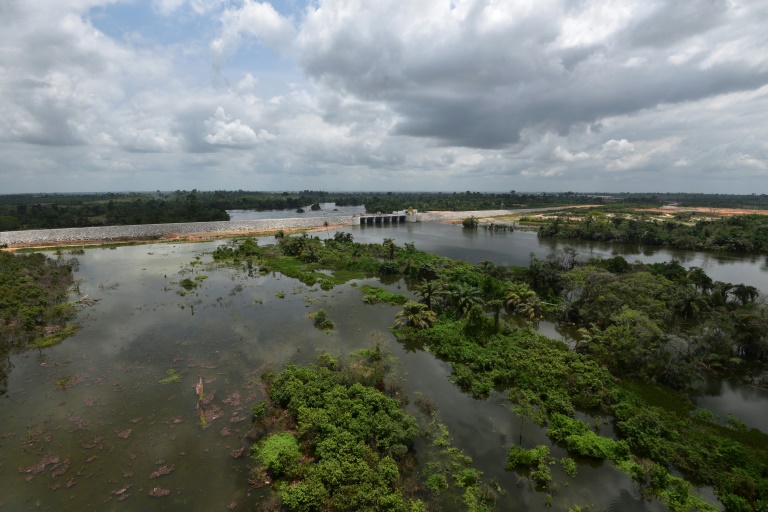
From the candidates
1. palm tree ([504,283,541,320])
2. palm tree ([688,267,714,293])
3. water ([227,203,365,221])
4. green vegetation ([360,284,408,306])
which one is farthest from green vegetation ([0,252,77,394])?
water ([227,203,365,221])

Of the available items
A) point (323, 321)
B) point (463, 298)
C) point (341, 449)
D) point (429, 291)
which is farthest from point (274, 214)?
point (341, 449)

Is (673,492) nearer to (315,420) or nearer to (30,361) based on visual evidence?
(315,420)

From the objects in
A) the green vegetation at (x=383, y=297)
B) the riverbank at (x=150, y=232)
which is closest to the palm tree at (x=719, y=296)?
the green vegetation at (x=383, y=297)

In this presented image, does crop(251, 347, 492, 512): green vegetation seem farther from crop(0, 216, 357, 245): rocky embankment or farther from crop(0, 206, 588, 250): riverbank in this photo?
crop(0, 216, 357, 245): rocky embankment

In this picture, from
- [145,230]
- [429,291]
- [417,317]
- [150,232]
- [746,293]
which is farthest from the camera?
[150,232]

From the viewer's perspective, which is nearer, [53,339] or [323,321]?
[53,339]

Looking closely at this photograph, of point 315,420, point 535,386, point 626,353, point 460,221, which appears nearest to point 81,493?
point 315,420

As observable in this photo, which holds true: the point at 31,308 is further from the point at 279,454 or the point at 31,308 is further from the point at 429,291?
the point at 429,291
